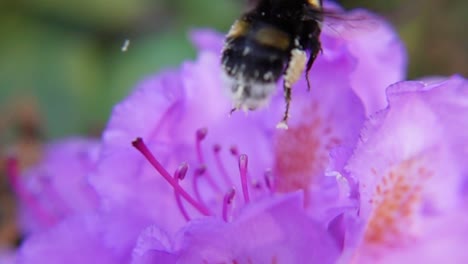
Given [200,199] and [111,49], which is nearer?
[200,199]

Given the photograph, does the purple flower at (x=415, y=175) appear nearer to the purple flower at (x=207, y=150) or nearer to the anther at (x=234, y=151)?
the purple flower at (x=207, y=150)

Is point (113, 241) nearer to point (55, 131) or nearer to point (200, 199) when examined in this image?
point (200, 199)

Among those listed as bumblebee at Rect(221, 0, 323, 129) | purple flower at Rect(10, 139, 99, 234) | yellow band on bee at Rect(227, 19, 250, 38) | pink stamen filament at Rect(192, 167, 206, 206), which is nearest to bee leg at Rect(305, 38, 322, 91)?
bumblebee at Rect(221, 0, 323, 129)

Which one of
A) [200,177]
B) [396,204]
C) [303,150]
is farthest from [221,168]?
[396,204]

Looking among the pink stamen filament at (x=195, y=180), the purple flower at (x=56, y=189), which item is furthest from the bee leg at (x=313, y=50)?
the purple flower at (x=56, y=189)

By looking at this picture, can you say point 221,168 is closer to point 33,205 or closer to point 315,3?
point 315,3

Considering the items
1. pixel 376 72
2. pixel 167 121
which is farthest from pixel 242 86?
pixel 376 72
